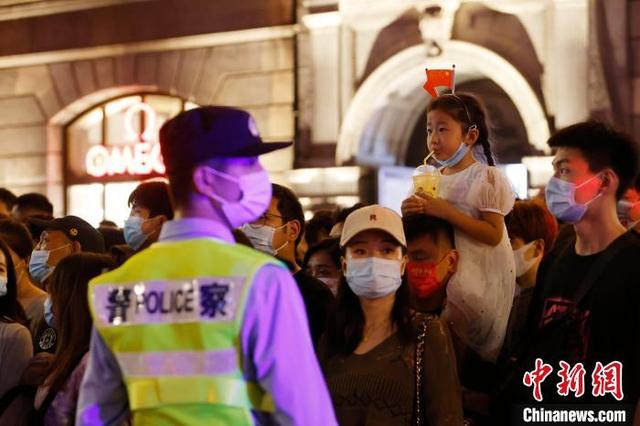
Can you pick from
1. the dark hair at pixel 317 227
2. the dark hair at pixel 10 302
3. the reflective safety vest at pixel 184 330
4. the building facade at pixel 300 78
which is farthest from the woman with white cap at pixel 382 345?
the building facade at pixel 300 78

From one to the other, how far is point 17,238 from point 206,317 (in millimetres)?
4368

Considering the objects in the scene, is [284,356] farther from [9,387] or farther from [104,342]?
[9,387]

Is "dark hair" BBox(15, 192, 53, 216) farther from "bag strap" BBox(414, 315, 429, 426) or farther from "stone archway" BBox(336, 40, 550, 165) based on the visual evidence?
"stone archway" BBox(336, 40, 550, 165)

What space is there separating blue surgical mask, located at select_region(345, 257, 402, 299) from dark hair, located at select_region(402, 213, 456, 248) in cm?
51

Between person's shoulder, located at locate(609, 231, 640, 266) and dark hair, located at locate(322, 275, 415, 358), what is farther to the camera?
dark hair, located at locate(322, 275, 415, 358)

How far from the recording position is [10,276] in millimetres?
5832

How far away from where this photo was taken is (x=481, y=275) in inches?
200

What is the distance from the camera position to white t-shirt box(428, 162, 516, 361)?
16.5ft

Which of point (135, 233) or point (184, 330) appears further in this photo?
point (135, 233)

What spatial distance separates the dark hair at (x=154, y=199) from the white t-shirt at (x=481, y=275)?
6.00ft

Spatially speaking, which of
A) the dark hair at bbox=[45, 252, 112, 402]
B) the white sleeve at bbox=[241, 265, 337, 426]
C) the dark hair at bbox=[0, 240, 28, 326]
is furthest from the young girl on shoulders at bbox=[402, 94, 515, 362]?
the dark hair at bbox=[0, 240, 28, 326]

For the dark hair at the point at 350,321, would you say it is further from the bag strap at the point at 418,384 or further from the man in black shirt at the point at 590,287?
the man in black shirt at the point at 590,287

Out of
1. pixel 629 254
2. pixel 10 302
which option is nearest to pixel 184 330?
pixel 629 254

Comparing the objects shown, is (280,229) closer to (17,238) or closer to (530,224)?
(530,224)
